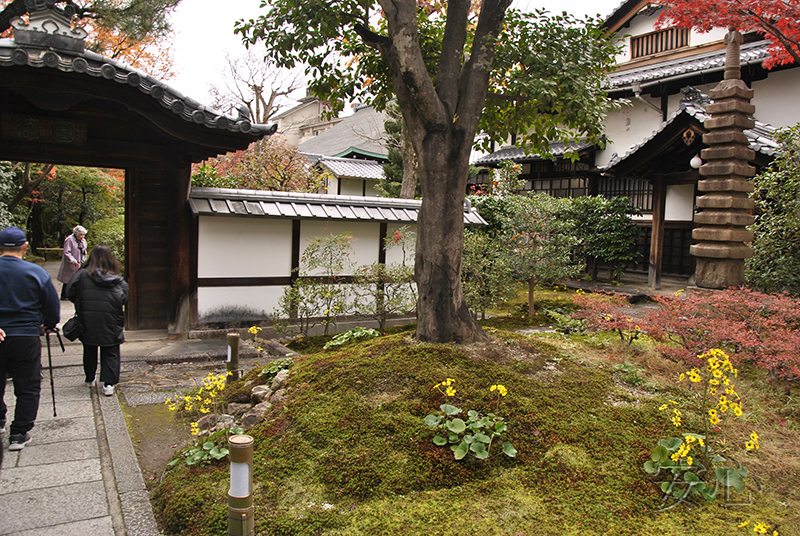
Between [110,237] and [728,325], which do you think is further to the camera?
[110,237]

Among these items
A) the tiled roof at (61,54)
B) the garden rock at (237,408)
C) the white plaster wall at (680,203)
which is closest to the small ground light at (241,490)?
the garden rock at (237,408)

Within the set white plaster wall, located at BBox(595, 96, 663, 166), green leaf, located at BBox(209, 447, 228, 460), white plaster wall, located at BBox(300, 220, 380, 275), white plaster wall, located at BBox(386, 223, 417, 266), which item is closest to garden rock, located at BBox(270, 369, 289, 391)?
green leaf, located at BBox(209, 447, 228, 460)

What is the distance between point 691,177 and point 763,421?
11.3 metres

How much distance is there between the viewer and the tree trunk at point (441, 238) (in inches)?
225

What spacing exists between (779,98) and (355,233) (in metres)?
12.2

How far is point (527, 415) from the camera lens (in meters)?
4.41

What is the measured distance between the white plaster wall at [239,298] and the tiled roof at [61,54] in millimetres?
3135

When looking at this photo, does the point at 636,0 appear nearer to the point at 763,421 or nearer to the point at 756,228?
the point at 756,228

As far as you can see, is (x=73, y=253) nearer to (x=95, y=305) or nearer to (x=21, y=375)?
(x=95, y=305)

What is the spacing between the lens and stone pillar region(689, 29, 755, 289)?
25.8 ft

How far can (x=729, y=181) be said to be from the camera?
788 centimetres

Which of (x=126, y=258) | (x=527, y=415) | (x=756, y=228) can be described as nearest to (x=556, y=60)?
(x=527, y=415)

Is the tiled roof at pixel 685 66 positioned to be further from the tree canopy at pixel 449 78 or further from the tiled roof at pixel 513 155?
the tree canopy at pixel 449 78

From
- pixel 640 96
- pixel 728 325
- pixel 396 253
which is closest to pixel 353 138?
pixel 640 96
